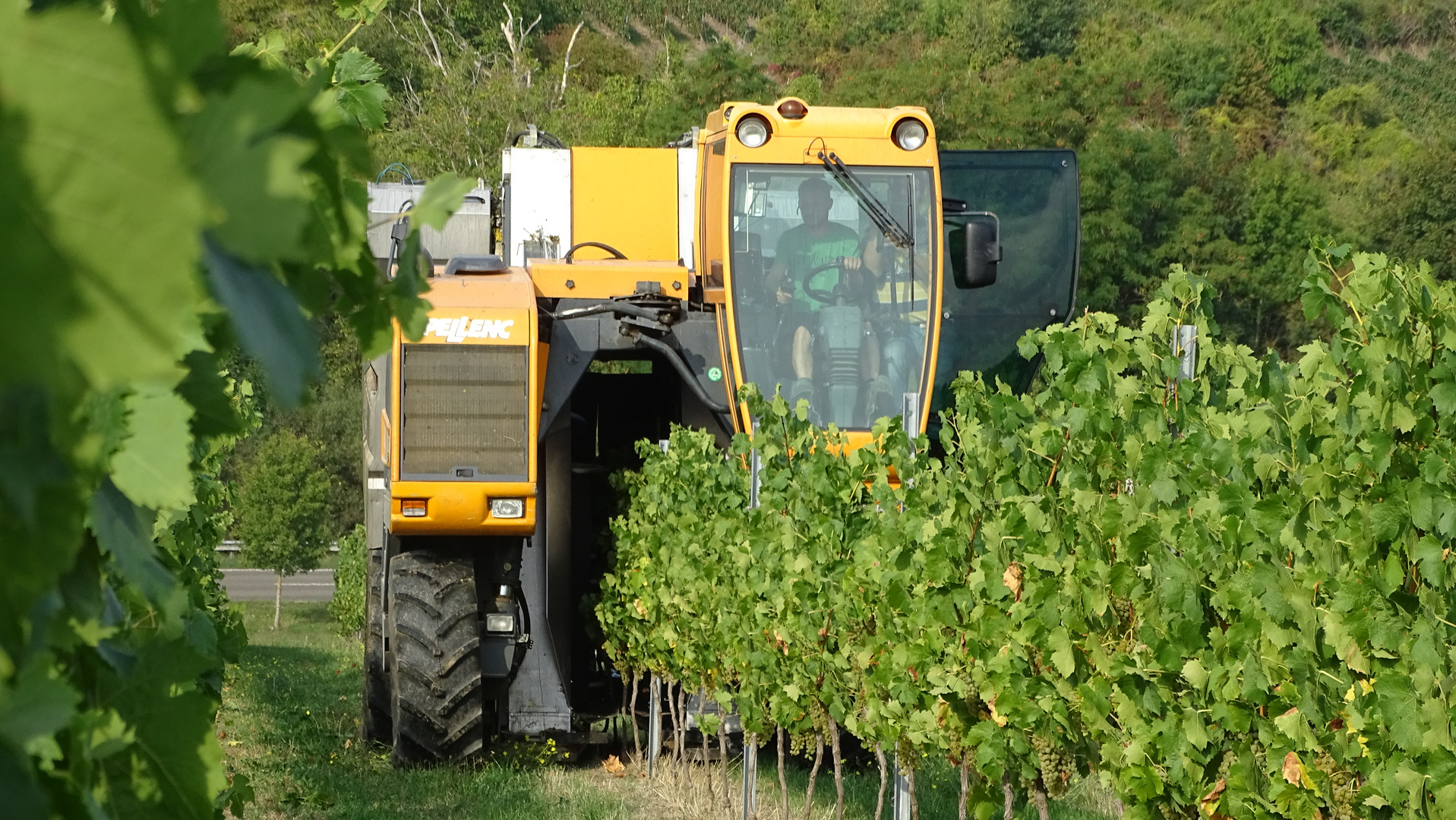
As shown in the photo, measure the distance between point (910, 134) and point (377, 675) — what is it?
17.1 ft

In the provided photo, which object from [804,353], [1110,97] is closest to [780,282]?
[804,353]

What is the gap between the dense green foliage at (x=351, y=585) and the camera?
25609mm

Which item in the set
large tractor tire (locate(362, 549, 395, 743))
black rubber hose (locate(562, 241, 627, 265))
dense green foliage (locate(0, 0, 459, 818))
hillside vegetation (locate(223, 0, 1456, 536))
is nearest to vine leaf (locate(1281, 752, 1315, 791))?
dense green foliage (locate(0, 0, 459, 818))

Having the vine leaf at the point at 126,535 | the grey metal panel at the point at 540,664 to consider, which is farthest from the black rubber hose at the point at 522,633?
the vine leaf at the point at 126,535

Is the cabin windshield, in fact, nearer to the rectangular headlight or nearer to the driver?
the driver

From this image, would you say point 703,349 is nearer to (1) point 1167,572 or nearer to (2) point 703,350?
(2) point 703,350

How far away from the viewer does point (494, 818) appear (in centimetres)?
817

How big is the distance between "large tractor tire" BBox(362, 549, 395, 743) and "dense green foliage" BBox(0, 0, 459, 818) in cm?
994

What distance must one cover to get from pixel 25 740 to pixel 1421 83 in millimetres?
88090

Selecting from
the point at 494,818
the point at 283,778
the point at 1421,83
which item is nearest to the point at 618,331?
the point at 494,818

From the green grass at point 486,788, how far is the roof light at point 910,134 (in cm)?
376

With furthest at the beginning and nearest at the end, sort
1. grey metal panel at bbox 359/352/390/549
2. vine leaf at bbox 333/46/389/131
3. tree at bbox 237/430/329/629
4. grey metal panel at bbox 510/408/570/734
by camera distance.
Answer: tree at bbox 237/430/329/629
grey metal panel at bbox 359/352/390/549
grey metal panel at bbox 510/408/570/734
vine leaf at bbox 333/46/389/131

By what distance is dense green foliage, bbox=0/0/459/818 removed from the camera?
611 millimetres

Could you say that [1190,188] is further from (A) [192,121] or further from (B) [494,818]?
(A) [192,121]
